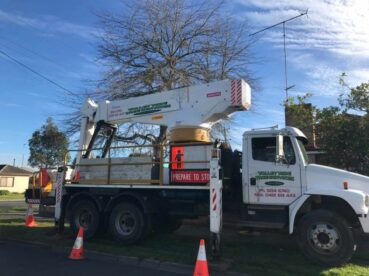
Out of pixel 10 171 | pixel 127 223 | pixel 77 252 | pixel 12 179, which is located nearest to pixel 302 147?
pixel 127 223

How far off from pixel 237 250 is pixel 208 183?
180cm

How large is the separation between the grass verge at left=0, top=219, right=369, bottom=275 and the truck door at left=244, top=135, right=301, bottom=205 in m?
1.27

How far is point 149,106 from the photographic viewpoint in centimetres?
1190

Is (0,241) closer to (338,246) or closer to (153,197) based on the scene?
(153,197)

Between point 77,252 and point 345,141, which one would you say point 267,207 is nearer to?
point 77,252

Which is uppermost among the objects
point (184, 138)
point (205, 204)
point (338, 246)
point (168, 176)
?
point (184, 138)

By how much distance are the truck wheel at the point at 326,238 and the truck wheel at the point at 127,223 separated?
397cm

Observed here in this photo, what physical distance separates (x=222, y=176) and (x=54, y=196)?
5891 millimetres

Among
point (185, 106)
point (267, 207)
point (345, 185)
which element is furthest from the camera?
point (185, 106)

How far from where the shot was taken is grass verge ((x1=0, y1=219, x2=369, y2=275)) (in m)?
8.63

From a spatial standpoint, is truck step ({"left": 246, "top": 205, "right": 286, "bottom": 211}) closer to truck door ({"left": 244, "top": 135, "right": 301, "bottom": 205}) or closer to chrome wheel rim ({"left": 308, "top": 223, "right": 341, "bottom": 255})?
truck door ({"left": 244, "top": 135, "right": 301, "bottom": 205})

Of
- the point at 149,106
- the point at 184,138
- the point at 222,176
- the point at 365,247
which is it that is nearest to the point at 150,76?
the point at 149,106

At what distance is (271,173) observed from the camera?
986cm

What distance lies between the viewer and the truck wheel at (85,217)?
11.9 m
